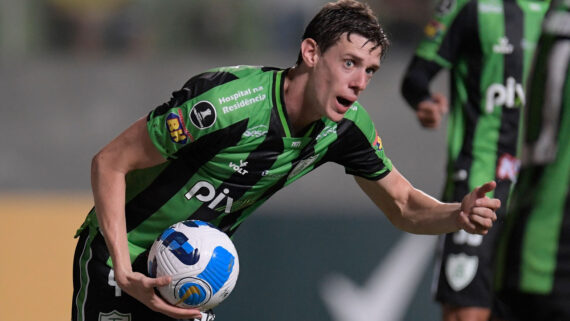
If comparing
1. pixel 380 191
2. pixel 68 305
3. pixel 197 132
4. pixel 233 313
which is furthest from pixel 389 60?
pixel 197 132

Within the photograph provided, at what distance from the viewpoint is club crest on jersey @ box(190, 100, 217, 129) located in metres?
3.58

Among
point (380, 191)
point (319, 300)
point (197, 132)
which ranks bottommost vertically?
point (319, 300)

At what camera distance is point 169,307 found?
3.47 metres

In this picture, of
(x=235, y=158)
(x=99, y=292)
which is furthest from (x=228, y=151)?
(x=99, y=292)

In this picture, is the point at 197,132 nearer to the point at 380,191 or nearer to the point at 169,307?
the point at 169,307

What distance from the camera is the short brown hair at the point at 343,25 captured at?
3.65 m

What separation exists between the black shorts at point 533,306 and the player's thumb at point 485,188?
2.21 feet

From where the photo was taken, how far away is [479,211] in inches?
138

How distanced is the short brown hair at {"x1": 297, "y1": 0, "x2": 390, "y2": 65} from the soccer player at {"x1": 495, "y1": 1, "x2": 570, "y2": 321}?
102 cm

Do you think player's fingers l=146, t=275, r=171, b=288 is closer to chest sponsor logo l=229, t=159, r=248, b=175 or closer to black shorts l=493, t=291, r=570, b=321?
chest sponsor logo l=229, t=159, r=248, b=175

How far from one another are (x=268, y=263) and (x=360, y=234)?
0.69 m

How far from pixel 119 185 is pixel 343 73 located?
0.89 meters

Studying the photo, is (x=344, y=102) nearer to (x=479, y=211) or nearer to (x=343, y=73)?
(x=343, y=73)

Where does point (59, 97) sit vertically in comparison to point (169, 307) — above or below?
below
